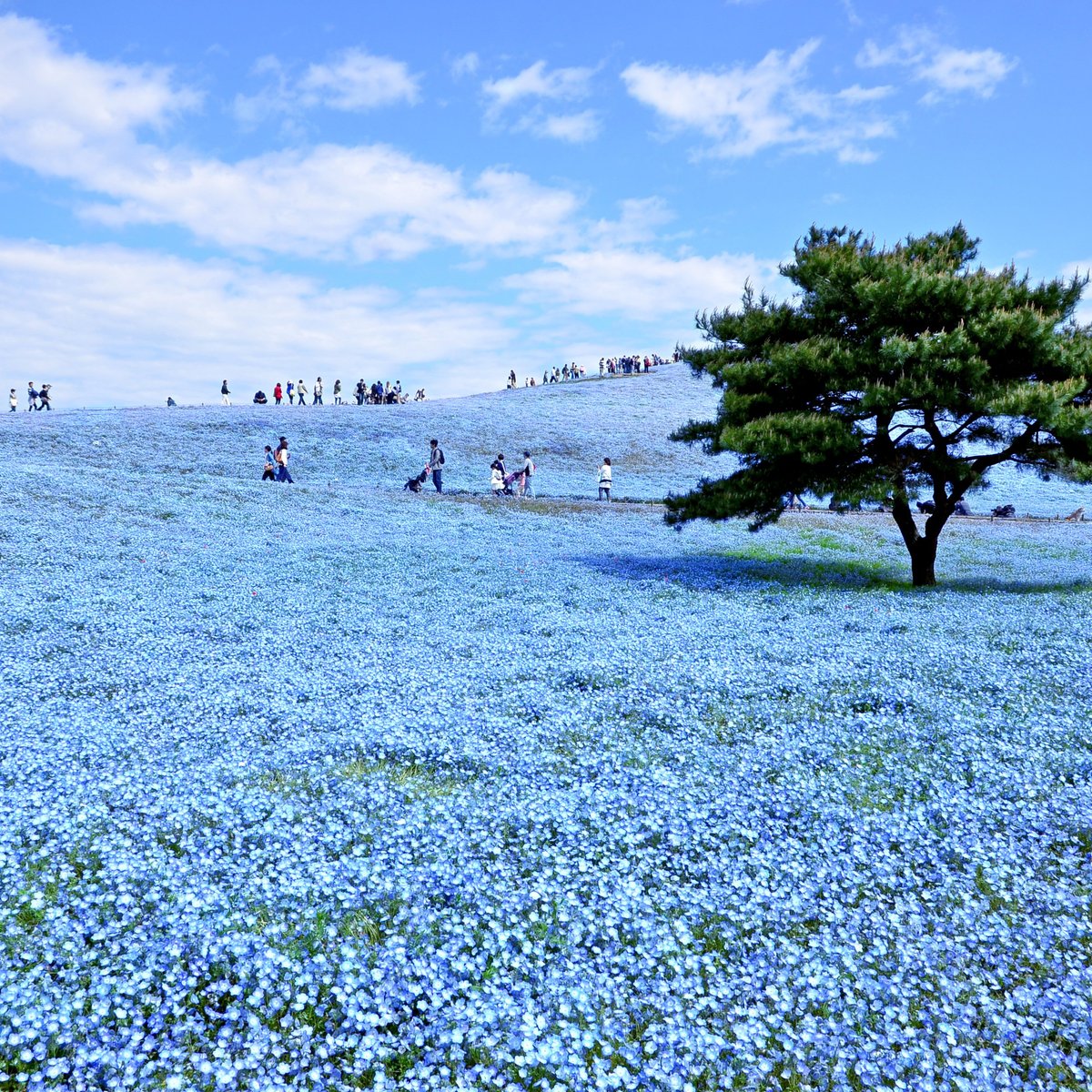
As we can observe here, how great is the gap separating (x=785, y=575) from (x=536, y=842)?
17.1m

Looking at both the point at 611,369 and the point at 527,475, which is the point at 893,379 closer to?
the point at 527,475

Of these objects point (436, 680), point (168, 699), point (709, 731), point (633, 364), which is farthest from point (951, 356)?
point (633, 364)

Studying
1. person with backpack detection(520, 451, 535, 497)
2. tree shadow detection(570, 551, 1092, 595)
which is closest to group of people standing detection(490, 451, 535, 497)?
person with backpack detection(520, 451, 535, 497)

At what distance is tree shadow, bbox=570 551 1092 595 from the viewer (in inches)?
835

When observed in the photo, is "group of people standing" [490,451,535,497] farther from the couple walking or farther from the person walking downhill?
the couple walking

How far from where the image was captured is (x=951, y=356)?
1916 centimetres

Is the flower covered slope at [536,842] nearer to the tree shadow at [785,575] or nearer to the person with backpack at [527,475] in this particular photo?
the tree shadow at [785,575]

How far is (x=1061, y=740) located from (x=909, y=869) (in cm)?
414

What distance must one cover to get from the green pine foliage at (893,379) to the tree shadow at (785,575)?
1.50 meters

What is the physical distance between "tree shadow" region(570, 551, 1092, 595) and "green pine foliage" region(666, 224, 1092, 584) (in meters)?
1.50

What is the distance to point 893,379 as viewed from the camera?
1973 centimetres

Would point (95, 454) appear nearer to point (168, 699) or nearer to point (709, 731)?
point (168, 699)

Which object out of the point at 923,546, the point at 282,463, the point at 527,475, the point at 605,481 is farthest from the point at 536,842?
the point at 282,463

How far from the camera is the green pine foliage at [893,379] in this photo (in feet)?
62.1
